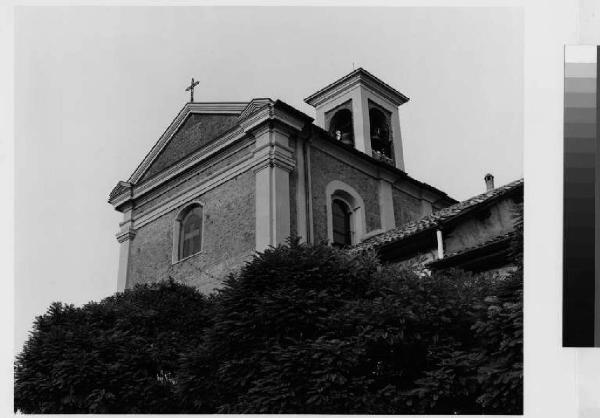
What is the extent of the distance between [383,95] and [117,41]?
6283 mm

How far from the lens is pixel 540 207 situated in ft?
32.4

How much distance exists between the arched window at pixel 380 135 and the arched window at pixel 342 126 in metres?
0.51

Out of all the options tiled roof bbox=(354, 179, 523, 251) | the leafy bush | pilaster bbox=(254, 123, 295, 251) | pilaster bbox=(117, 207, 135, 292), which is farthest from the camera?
pilaster bbox=(117, 207, 135, 292)

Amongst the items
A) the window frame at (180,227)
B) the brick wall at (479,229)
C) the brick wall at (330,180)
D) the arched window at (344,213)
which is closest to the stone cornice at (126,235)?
the window frame at (180,227)

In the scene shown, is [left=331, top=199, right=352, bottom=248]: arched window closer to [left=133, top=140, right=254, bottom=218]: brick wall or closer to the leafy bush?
[left=133, top=140, right=254, bottom=218]: brick wall

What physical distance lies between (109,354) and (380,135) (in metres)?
8.73

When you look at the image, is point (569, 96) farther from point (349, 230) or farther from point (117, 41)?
point (349, 230)

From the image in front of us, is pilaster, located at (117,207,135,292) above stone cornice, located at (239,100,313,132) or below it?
below

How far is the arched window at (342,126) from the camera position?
2064 cm

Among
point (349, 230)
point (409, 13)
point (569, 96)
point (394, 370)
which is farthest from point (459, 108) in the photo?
point (349, 230)

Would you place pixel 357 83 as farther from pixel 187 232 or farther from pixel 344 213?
pixel 187 232

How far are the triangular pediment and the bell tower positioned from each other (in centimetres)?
164

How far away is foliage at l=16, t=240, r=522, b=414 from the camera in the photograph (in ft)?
34.3

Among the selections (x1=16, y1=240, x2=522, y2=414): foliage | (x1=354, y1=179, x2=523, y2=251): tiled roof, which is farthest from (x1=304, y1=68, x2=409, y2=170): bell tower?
(x1=16, y1=240, x2=522, y2=414): foliage
